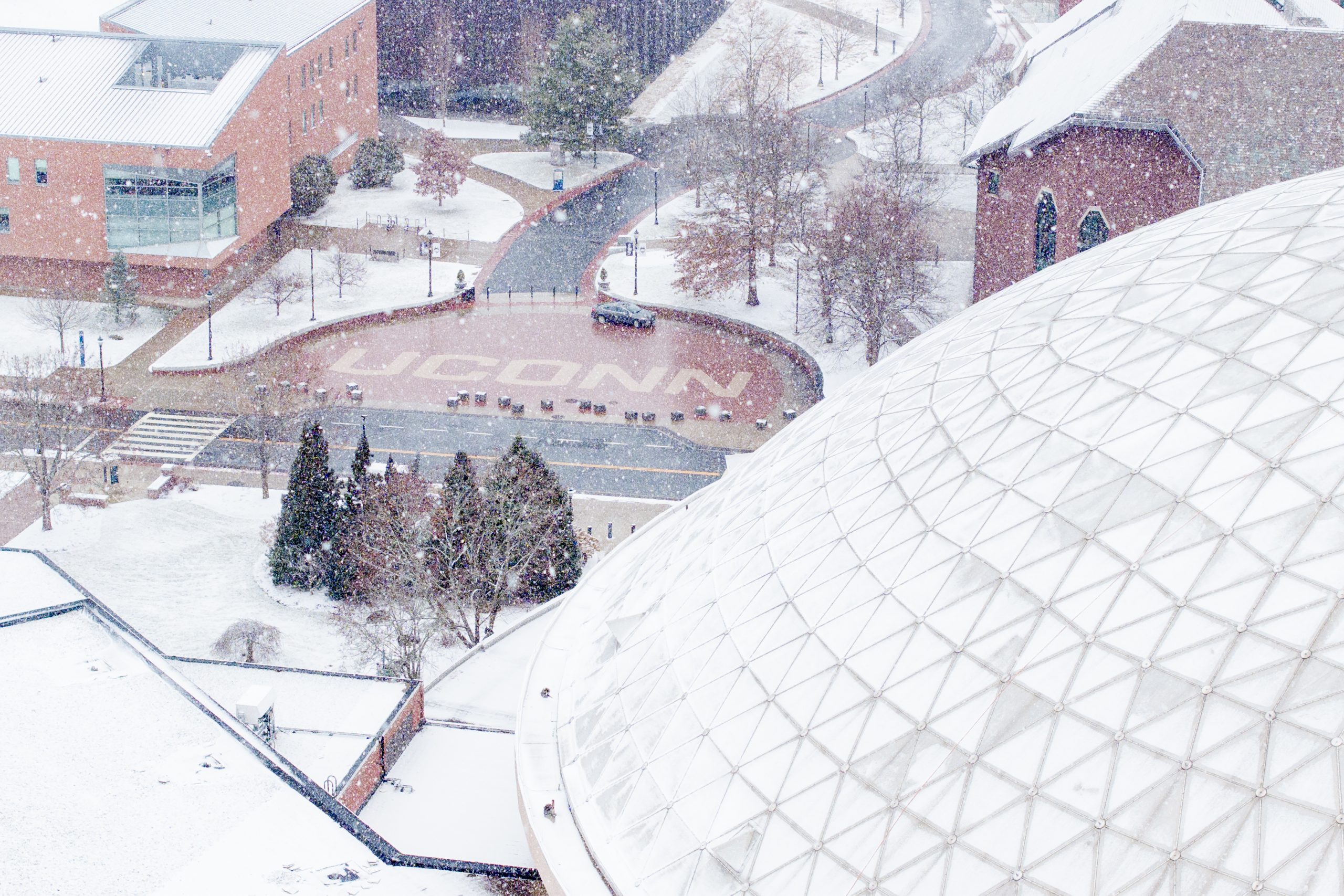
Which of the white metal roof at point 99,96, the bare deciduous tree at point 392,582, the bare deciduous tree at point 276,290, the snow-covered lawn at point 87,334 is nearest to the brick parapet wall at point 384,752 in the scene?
the bare deciduous tree at point 392,582

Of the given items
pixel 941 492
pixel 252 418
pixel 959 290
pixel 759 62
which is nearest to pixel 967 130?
pixel 759 62

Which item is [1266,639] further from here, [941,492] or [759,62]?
[759,62]

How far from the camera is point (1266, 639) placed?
1788 cm

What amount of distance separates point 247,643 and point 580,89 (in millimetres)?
Answer: 52391

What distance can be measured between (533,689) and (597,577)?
437 cm

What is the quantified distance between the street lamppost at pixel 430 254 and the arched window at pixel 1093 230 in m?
29.1

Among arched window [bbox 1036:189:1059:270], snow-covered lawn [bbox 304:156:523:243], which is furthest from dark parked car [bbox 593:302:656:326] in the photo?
arched window [bbox 1036:189:1059:270]

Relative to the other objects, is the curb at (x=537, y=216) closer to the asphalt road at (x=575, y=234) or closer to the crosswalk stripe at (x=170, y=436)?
the asphalt road at (x=575, y=234)

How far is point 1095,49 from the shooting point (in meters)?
61.8

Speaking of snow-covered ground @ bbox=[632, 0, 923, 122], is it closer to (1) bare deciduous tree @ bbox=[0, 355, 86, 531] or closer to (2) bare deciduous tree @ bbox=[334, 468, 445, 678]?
(1) bare deciduous tree @ bbox=[0, 355, 86, 531]

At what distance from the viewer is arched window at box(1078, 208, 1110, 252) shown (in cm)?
5706

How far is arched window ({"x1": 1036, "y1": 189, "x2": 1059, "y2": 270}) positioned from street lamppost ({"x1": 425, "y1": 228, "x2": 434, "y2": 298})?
27.2 meters

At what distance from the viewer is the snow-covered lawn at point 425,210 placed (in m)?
80.4

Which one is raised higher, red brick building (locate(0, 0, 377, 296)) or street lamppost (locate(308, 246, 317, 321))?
red brick building (locate(0, 0, 377, 296))
